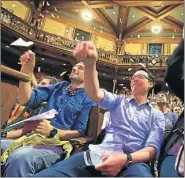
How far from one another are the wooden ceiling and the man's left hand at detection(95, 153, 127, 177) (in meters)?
12.5

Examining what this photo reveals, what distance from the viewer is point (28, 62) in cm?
182

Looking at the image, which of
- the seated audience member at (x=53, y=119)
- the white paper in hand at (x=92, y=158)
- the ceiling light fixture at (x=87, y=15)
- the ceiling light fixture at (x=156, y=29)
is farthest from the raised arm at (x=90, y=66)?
the ceiling light fixture at (x=156, y=29)

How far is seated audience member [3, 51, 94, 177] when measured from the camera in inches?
60.9

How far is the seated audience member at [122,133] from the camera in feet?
4.71

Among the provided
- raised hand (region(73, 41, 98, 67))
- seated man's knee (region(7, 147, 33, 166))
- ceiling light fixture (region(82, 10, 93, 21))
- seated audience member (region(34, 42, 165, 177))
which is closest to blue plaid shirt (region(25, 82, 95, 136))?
seated audience member (region(34, 42, 165, 177))

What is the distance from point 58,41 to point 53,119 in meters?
10.7

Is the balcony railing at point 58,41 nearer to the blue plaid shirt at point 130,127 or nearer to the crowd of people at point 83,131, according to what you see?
the crowd of people at point 83,131

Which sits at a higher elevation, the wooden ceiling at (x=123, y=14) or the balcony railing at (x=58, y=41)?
the wooden ceiling at (x=123, y=14)

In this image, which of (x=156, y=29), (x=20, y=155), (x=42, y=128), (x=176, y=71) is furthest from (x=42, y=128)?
(x=156, y=29)

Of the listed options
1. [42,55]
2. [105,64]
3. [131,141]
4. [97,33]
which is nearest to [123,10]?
[97,33]

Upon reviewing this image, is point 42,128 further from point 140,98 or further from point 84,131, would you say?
point 140,98

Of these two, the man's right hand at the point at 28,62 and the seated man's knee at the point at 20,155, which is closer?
the seated man's knee at the point at 20,155

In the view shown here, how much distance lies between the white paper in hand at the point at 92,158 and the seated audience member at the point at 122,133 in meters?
0.03

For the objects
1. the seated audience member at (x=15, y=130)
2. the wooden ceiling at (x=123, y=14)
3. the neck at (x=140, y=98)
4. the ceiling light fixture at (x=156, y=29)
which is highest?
the wooden ceiling at (x=123, y=14)
